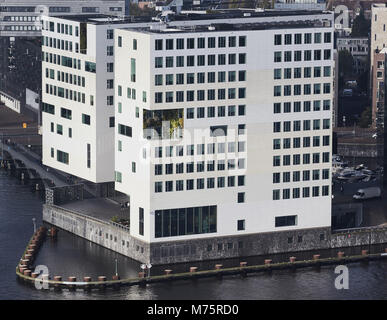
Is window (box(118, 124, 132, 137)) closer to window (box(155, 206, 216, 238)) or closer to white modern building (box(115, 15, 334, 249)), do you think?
white modern building (box(115, 15, 334, 249))

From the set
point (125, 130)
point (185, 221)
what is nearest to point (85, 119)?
point (125, 130)

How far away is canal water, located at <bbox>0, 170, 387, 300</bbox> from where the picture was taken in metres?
170

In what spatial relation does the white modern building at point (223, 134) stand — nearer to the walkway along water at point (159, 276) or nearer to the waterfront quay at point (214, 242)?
the waterfront quay at point (214, 242)

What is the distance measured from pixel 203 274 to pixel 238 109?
1686cm

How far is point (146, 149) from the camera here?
176625 millimetres

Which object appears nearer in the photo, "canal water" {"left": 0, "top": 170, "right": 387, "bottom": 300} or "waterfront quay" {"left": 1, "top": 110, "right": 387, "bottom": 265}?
"canal water" {"left": 0, "top": 170, "right": 387, "bottom": 300}

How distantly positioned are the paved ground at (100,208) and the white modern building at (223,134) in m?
6.81

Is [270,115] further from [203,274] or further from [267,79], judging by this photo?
[203,274]

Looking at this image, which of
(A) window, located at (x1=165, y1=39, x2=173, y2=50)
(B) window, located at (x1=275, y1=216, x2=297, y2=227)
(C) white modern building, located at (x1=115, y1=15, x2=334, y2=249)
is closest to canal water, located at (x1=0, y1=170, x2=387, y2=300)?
(C) white modern building, located at (x1=115, y1=15, x2=334, y2=249)

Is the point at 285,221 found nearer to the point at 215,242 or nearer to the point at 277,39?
the point at 215,242

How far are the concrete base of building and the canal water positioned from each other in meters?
1.33

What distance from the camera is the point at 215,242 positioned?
592 feet

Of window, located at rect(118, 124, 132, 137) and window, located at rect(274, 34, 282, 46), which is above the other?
window, located at rect(274, 34, 282, 46)

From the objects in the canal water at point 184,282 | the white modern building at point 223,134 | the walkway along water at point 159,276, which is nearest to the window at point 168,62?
the white modern building at point 223,134
